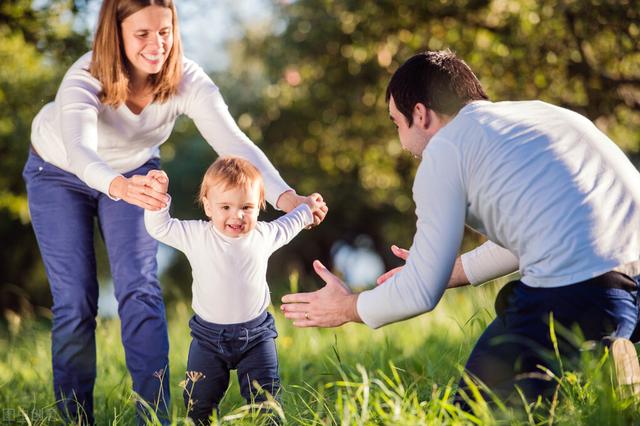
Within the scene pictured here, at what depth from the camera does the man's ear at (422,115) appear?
3018mm

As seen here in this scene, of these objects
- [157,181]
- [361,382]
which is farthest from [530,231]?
[361,382]

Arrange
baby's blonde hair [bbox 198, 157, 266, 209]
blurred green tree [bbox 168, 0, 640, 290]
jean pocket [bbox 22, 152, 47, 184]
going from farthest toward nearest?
blurred green tree [bbox 168, 0, 640, 290]
jean pocket [bbox 22, 152, 47, 184]
baby's blonde hair [bbox 198, 157, 266, 209]

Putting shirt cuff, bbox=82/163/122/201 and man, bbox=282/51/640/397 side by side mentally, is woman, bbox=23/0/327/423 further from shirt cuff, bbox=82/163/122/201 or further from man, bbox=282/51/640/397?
man, bbox=282/51/640/397

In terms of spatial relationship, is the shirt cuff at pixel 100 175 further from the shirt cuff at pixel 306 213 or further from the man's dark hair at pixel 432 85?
the man's dark hair at pixel 432 85

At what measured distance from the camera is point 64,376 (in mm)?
3719

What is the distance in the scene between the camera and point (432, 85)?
9.96 ft

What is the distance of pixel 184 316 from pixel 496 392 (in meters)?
4.63

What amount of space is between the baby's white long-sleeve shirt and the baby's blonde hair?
6.2 inches

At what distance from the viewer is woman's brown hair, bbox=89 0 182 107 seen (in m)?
3.48

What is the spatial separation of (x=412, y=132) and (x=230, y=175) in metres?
0.67

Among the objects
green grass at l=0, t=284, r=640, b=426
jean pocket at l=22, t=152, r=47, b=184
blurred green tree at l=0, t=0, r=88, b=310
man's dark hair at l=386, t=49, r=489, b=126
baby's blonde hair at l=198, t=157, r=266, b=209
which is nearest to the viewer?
green grass at l=0, t=284, r=640, b=426

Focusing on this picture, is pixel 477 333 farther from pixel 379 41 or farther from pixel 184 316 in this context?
pixel 379 41

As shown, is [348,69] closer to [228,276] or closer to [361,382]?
[361,382]

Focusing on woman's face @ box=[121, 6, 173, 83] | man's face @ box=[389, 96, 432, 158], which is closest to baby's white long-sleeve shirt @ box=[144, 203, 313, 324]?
man's face @ box=[389, 96, 432, 158]
